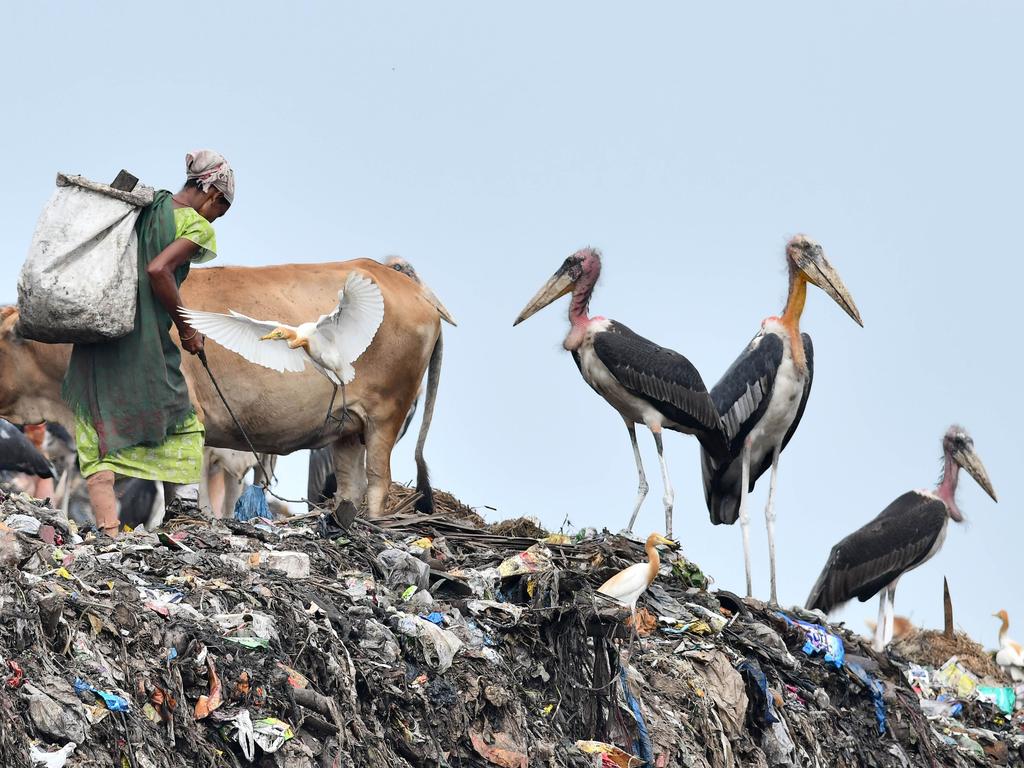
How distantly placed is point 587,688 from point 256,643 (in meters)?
1.83

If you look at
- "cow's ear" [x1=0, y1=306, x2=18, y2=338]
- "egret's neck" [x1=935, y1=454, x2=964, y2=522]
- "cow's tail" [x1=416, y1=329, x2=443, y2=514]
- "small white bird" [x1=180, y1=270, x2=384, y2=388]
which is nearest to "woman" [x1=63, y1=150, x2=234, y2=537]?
"small white bird" [x1=180, y1=270, x2=384, y2=388]

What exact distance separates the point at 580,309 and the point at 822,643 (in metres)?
3.35

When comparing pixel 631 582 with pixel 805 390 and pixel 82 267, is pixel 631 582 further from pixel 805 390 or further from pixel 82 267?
pixel 805 390

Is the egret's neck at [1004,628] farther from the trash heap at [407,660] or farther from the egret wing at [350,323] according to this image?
the egret wing at [350,323]

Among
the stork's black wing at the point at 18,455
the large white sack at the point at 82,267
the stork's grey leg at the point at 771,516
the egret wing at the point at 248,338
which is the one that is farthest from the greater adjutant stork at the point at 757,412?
the stork's black wing at the point at 18,455

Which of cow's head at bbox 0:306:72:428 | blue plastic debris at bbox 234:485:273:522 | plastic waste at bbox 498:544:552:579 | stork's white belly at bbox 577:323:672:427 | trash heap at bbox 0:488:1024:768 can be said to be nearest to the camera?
trash heap at bbox 0:488:1024:768

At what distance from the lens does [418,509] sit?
11211 millimetres

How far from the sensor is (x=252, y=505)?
30.9ft

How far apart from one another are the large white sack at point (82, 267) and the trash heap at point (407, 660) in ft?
2.72

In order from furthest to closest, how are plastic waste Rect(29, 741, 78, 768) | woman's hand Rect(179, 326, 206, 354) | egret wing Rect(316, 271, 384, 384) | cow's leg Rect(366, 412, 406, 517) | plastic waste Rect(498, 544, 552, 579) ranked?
1. cow's leg Rect(366, 412, 406, 517)
2. egret wing Rect(316, 271, 384, 384)
3. plastic waste Rect(498, 544, 552, 579)
4. woman's hand Rect(179, 326, 206, 354)
5. plastic waste Rect(29, 741, 78, 768)

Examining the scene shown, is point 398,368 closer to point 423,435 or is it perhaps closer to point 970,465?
point 423,435

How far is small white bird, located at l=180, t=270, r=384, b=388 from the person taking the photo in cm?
877

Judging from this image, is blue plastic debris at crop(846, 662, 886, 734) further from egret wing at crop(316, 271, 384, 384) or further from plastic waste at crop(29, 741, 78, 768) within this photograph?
plastic waste at crop(29, 741, 78, 768)

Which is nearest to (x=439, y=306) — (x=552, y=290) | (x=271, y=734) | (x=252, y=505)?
(x=552, y=290)
